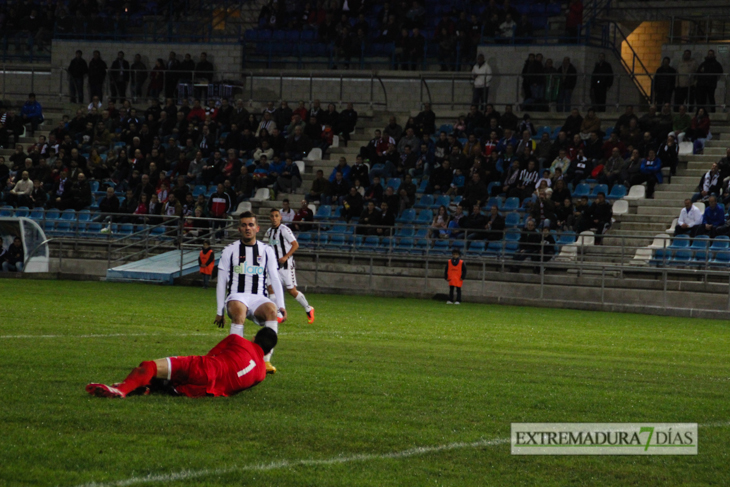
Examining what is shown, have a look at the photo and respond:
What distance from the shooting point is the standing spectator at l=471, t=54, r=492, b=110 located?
32219 mm

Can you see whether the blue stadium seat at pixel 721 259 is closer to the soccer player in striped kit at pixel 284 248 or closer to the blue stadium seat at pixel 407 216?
the blue stadium seat at pixel 407 216

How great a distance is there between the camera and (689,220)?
2358 cm

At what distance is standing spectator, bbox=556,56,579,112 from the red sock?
81.5ft

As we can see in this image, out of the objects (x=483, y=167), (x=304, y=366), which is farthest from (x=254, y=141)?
(x=304, y=366)

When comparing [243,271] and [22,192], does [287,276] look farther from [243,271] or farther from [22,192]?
[22,192]

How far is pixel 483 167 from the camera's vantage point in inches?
1080

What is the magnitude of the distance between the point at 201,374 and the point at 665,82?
2449 centimetres

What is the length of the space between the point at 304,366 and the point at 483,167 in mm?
17553

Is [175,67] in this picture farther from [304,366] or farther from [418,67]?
[304,366]

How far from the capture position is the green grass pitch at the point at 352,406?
6164 mm

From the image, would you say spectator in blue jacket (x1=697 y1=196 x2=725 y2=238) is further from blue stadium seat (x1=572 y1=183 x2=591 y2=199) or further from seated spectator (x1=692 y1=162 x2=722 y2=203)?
blue stadium seat (x1=572 y1=183 x2=591 y2=199)

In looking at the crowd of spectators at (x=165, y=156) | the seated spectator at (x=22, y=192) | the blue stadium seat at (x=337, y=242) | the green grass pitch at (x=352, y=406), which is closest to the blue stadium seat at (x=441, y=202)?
the blue stadium seat at (x=337, y=242)

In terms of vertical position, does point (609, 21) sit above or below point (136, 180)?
above

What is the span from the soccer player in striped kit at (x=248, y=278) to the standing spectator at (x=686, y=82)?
22269 mm
